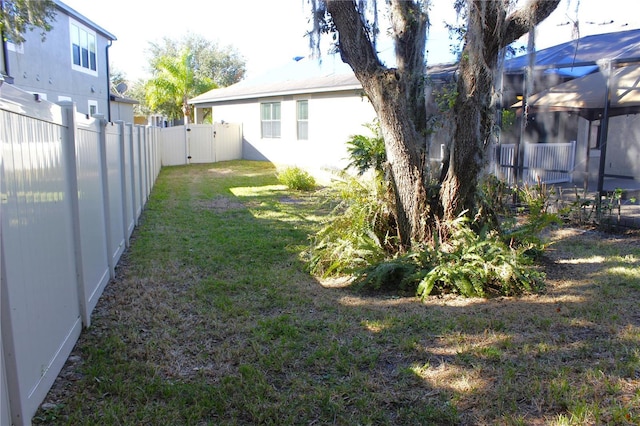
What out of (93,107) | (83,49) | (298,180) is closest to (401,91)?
(298,180)

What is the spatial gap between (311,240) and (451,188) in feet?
8.38

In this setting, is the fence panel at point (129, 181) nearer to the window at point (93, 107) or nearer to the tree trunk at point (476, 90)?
the tree trunk at point (476, 90)

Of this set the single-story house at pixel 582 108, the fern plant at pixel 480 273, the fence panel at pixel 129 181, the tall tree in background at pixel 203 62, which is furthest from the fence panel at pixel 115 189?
the tall tree in background at pixel 203 62

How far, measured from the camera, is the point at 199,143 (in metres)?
20.4

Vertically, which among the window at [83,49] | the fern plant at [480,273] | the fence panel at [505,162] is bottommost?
the fern plant at [480,273]

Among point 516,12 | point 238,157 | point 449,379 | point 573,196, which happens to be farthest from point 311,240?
point 238,157

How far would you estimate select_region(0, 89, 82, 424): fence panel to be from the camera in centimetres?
241

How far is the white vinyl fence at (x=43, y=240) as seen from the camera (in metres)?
2.40

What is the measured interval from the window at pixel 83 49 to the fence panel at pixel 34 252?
51.5 ft

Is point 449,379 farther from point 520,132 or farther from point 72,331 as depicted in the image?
point 520,132

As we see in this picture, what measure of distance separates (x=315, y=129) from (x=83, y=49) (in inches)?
368

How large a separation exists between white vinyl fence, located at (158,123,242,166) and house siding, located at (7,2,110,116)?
3.14m

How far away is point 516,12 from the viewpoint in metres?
5.23

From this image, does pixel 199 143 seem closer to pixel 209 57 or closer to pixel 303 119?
pixel 303 119
